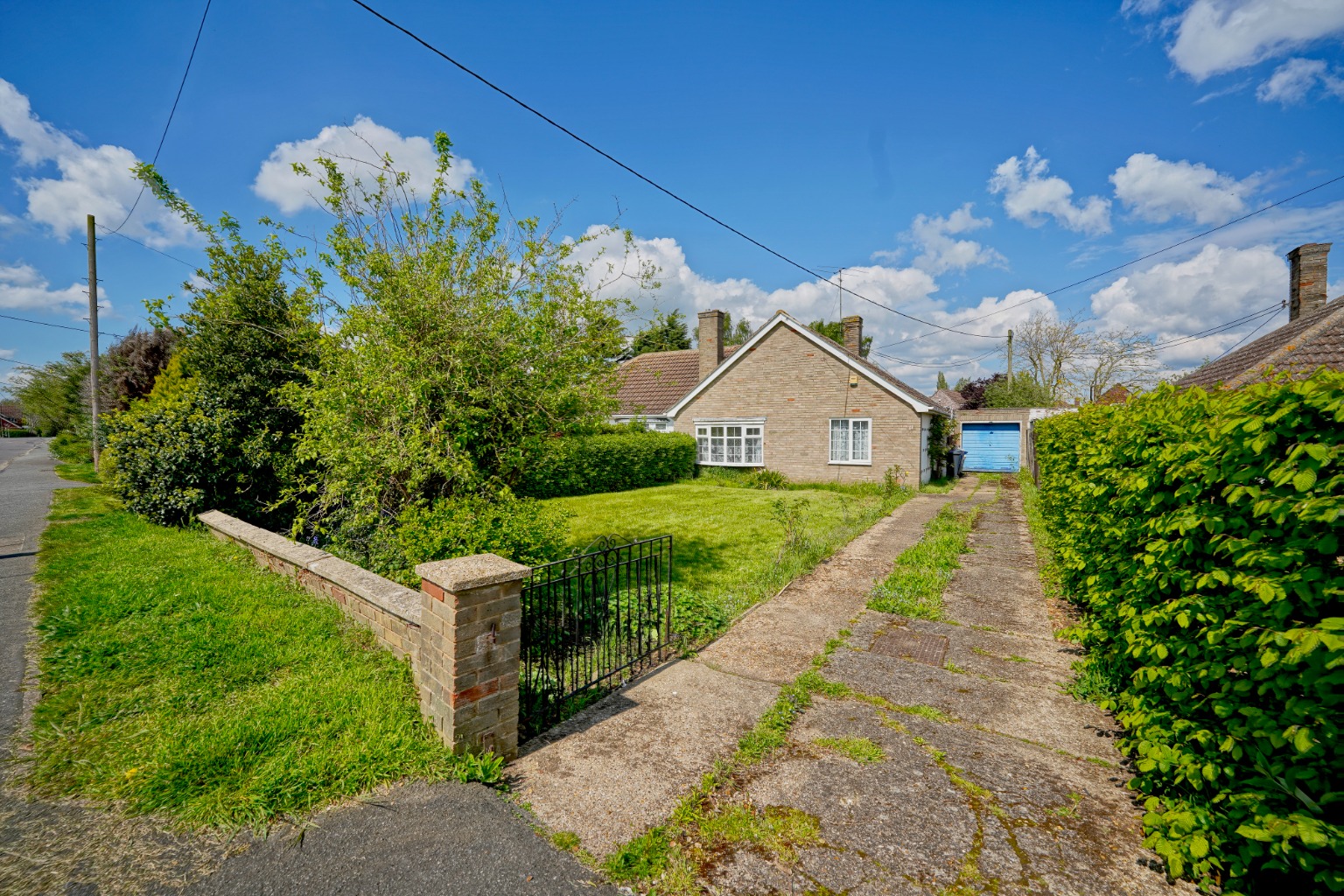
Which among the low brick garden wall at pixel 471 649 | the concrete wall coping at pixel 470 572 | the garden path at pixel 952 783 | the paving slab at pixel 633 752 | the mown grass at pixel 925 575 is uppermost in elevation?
the concrete wall coping at pixel 470 572

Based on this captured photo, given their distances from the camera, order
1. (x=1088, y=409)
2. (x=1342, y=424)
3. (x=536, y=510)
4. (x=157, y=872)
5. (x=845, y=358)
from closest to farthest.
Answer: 1. (x=1342, y=424)
2. (x=157, y=872)
3. (x=536, y=510)
4. (x=1088, y=409)
5. (x=845, y=358)

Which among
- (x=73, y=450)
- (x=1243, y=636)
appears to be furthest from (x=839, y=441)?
(x=73, y=450)

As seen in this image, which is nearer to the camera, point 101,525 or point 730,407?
point 101,525

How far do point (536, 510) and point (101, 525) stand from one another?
9.14 m

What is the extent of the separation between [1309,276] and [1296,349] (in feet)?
24.0

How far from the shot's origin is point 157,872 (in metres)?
2.56

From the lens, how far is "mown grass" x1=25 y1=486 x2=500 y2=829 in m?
3.10

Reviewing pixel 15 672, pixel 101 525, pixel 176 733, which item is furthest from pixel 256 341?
pixel 176 733

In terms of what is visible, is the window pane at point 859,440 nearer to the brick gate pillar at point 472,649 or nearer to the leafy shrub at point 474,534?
the leafy shrub at point 474,534

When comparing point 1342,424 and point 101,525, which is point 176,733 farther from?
point 101,525

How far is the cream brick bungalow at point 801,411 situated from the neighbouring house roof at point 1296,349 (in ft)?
23.2

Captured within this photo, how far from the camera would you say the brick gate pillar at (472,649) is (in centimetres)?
329

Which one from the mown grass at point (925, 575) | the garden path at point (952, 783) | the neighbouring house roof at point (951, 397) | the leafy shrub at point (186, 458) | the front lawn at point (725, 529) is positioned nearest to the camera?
the garden path at point (952, 783)

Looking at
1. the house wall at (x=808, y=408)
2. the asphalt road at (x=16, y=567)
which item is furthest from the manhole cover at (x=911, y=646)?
the house wall at (x=808, y=408)
